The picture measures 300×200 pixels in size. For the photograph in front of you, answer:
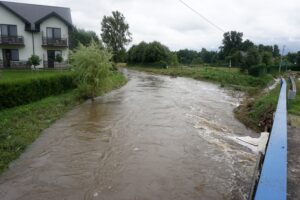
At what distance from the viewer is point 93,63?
13984 mm

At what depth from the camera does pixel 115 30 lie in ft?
185

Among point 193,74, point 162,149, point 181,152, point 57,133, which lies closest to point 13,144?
point 57,133

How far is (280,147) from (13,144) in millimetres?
6642

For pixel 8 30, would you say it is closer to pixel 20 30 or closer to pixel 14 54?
pixel 20 30

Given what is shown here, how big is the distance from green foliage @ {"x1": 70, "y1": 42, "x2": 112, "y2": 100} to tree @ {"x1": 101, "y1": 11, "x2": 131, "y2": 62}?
42.4 metres

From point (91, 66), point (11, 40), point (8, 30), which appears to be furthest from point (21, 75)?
point (8, 30)

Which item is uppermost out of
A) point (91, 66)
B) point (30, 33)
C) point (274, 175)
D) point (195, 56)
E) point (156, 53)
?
point (195, 56)

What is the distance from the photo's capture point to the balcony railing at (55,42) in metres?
27.0

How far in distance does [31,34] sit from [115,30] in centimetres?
3104

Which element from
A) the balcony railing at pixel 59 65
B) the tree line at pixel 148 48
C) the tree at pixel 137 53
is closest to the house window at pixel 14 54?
the balcony railing at pixel 59 65

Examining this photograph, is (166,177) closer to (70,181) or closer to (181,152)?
(181,152)

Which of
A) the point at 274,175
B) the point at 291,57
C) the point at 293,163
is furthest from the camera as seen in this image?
the point at 291,57

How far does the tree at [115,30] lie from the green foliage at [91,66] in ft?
139

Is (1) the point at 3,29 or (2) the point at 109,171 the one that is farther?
(1) the point at 3,29
